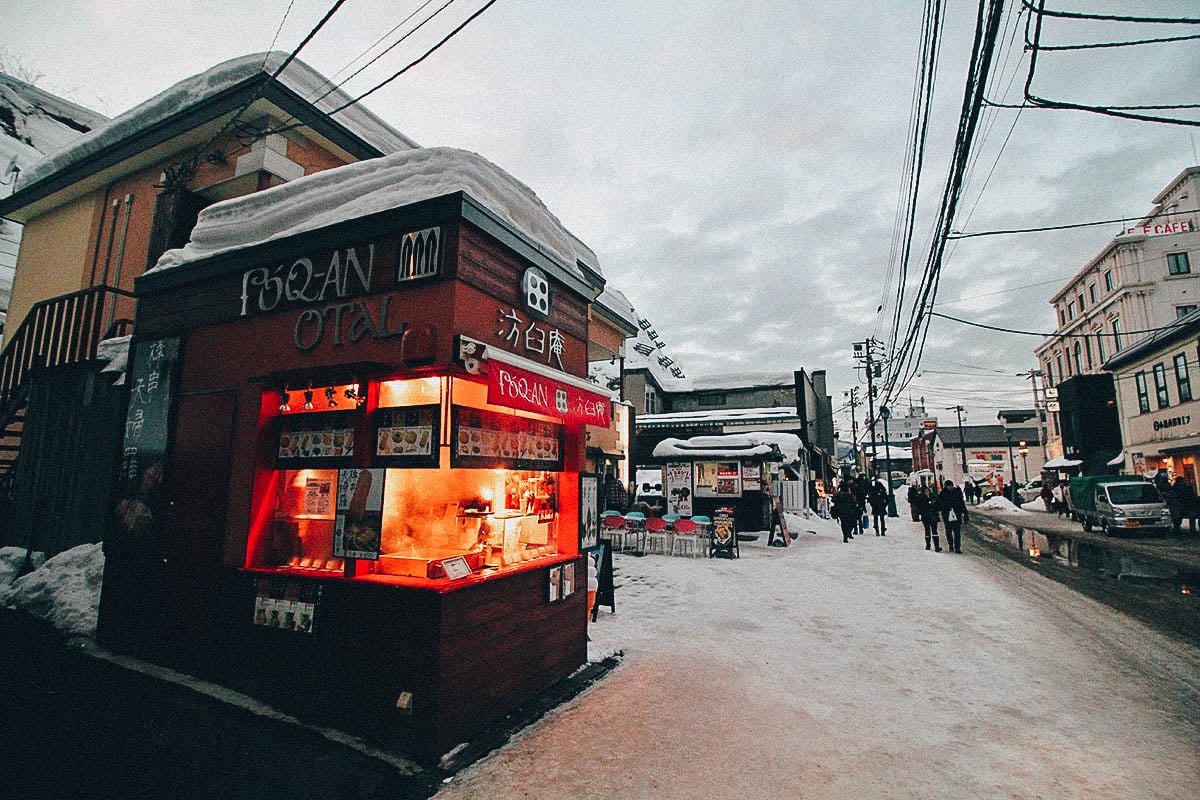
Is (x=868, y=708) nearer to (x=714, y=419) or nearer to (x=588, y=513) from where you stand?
(x=588, y=513)

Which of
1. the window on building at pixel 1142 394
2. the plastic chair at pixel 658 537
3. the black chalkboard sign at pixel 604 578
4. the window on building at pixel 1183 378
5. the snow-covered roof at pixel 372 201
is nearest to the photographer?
the snow-covered roof at pixel 372 201

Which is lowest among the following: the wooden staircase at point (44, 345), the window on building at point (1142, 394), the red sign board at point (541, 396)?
A: the red sign board at point (541, 396)

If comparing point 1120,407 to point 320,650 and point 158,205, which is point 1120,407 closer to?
point 320,650

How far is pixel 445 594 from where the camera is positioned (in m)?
3.98

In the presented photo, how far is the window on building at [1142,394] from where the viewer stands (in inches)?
1128

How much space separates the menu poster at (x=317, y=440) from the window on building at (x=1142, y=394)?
1583 inches

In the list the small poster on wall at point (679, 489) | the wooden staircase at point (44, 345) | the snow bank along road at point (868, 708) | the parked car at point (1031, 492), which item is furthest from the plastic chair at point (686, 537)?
the parked car at point (1031, 492)

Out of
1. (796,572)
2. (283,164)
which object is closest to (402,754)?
(283,164)

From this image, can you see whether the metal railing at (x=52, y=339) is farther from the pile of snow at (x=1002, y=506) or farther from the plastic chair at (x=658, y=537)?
the pile of snow at (x=1002, y=506)

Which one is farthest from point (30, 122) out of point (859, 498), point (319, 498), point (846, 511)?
point (859, 498)

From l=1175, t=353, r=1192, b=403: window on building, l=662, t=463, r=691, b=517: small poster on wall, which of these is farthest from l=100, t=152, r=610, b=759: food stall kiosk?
l=1175, t=353, r=1192, b=403: window on building

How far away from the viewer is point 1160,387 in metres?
27.4

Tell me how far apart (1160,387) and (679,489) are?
93.6ft

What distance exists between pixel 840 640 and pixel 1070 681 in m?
2.29
